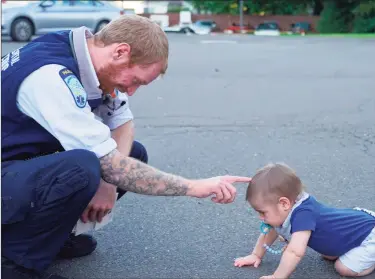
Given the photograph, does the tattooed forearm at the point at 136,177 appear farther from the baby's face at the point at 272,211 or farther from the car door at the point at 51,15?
the car door at the point at 51,15

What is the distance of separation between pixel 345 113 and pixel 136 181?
4.84 meters

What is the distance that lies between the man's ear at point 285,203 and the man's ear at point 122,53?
0.90 m

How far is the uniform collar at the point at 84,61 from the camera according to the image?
2639mm

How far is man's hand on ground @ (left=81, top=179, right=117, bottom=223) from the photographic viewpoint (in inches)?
110

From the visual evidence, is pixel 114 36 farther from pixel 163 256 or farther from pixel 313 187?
pixel 313 187

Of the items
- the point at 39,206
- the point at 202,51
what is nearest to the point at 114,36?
the point at 39,206

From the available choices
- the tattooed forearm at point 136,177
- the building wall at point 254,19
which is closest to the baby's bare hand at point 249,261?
the tattooed forearm at point 136,177

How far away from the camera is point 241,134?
6.02m

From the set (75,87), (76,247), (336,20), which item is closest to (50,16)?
(76,247)

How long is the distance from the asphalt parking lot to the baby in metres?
0.15

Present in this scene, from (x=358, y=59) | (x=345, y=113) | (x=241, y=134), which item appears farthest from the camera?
(x=358, y=59)

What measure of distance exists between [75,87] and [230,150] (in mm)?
3053

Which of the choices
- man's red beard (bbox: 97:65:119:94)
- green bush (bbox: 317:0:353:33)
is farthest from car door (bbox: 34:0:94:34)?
green bush (bbox: 317:0:353:33)

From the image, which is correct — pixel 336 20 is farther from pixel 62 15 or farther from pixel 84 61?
pixel 84 61
